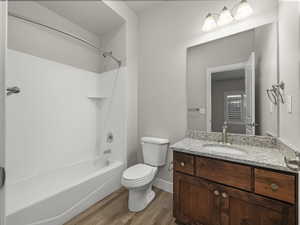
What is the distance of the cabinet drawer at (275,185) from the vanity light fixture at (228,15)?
4.82ft

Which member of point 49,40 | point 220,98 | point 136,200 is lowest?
point 136,200

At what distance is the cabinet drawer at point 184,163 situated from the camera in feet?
4.24

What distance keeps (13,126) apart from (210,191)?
7.04 feet

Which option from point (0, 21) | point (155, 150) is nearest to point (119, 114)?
point (155, 150)

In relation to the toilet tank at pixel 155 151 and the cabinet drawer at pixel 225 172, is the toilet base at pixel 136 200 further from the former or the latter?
the cabinet drawer at pixel 225 172

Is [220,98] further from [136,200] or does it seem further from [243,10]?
[136,200]

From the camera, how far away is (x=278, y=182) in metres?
0.92

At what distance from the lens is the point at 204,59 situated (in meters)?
1.76

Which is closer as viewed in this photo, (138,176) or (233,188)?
(233,188)

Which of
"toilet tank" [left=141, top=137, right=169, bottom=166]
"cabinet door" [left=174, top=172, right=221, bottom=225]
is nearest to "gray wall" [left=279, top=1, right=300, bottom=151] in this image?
"cabinet door" [left=174, top=172, right=221, bottom=225]

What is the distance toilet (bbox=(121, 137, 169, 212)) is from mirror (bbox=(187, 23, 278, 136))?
1.73 feet

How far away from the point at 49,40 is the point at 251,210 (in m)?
2.86

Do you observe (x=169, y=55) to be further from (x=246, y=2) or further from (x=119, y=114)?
(x=119, y=114)

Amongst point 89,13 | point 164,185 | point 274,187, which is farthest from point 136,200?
point 89,13
